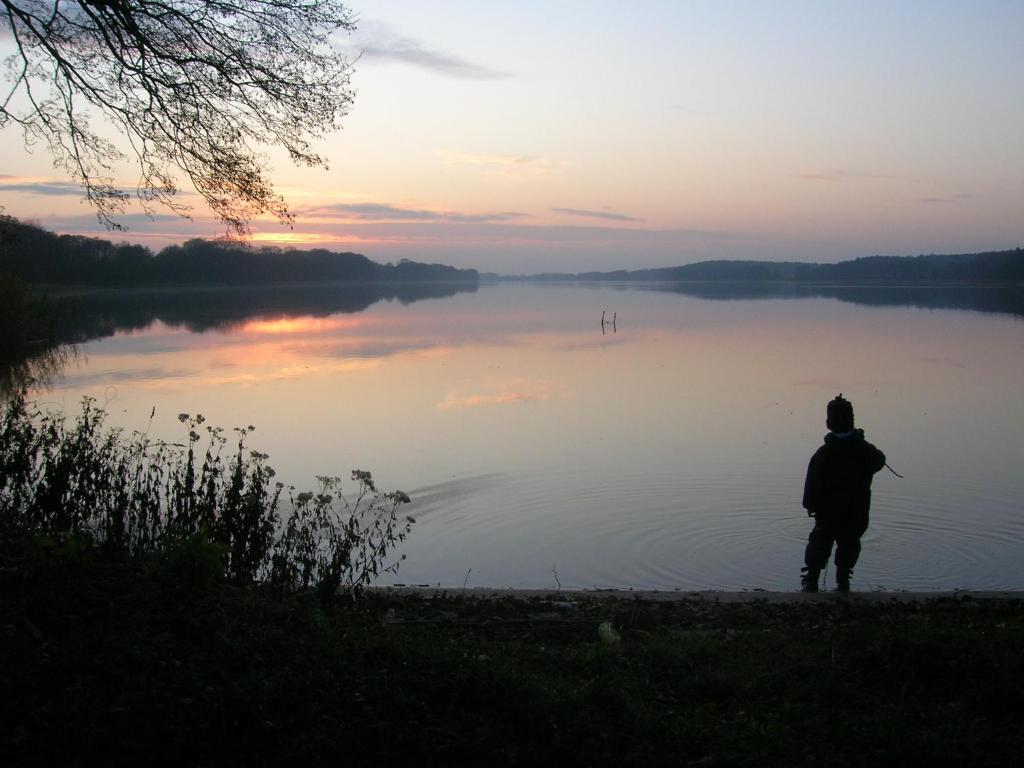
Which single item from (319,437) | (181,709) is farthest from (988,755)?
(319,437)

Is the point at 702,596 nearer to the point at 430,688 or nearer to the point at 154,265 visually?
the point at 430,688

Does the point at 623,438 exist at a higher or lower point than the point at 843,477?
lower

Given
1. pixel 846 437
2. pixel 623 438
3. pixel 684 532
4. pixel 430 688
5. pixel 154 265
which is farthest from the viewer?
pixel 154 265

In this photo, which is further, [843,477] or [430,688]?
[843,477]

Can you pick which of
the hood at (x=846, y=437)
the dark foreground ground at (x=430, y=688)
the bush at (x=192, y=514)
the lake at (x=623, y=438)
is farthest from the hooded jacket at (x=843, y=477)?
the bush at (x=192, y=514)

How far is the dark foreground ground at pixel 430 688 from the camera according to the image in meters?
4.36

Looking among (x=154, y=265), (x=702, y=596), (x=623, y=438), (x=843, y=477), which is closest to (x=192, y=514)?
(x=702, y=596)

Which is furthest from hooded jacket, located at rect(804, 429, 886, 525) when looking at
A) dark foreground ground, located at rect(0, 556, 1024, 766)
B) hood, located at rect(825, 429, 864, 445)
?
dark foreground ground, located at rect(0, 556, 1024, 766)

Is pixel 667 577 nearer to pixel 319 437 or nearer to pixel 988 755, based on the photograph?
pixel 988 755

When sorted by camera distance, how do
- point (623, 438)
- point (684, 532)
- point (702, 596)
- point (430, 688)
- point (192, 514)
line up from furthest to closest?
point (623, 438) → point (684, 532) → point (192, 514) → point (702, 596) → point (430, 688)

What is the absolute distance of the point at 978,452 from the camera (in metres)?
18.0

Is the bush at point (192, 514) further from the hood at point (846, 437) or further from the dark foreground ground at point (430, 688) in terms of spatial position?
the hood at point (846, 437)

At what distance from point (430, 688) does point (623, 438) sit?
15.2 meters

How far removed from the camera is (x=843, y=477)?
903cm
